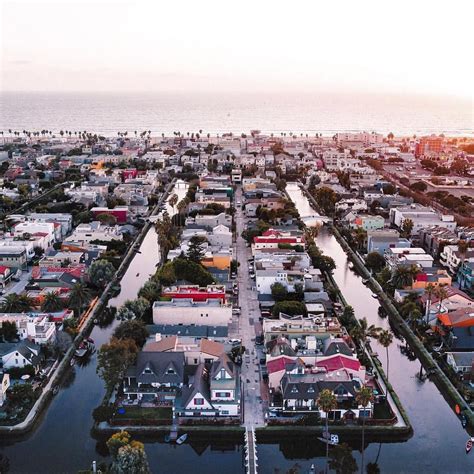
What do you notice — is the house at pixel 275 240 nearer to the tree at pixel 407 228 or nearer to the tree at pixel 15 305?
the tree at pixel 407 228

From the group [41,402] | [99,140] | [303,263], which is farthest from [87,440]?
[99,140]

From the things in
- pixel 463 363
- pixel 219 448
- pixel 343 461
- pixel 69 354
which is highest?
pixel 463 363

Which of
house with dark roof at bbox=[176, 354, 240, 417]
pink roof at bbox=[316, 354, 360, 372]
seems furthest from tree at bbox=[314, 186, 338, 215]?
house with dark roof at bbox=[176, 354, 240, 417]

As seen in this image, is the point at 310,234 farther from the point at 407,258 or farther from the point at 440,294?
the point at 440,294

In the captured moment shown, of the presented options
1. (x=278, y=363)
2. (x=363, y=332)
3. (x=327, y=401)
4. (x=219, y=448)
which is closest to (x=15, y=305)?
(x=219, y=448)

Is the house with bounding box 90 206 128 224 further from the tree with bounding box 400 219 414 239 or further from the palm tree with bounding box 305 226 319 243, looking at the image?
the tree with bounding box 400 219 414 239

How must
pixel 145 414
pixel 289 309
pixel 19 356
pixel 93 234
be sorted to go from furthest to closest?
pixel 93 234 → pixel 289 309 → pixel 19 356 → pixel 145 414

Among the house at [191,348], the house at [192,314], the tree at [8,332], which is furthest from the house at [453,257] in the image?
the tree at [8,332]

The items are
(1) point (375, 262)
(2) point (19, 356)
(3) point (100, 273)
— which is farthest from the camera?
(1) point (375, 262)
